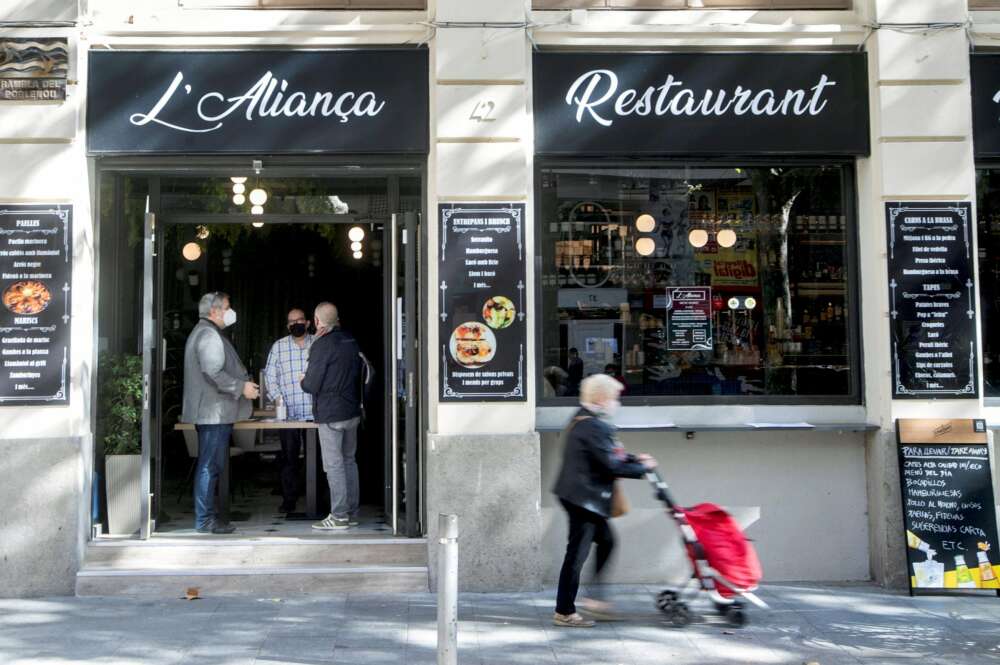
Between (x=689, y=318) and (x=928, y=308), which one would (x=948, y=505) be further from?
(x=689, y=318)

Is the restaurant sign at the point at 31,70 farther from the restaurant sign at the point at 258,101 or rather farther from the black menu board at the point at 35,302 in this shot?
the black menu board at the point at 35,302

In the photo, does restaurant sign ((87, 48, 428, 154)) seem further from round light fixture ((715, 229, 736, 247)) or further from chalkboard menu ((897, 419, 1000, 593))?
chalkboard menu ((897, 419, 1000, 593))

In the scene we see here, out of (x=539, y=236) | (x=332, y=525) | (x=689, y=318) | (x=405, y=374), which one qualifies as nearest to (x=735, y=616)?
(x=689, y=318)

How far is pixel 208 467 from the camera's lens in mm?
8594

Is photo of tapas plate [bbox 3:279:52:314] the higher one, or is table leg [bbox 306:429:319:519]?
photo of tapas plate [bbox 3:279:52:314]

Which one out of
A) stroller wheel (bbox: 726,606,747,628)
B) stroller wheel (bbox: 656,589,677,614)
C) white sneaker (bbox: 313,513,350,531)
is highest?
white sneaker (bbox: 313,513,350,531)

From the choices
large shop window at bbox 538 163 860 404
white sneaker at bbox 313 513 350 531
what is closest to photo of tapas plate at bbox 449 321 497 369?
large shop window at bbox 538 163 860 404

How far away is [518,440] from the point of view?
25.5 ft

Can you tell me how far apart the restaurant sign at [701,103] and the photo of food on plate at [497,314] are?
134 centimetres

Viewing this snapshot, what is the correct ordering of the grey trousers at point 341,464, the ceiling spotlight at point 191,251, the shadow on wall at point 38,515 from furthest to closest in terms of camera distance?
1. the ceiling spotlight at point 191,251
2. the grey trousers at point 341,464
3. the shadow on wall at point 38,515

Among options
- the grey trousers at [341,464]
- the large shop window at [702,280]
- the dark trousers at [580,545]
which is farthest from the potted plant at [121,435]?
the dark trousers at [580,545]

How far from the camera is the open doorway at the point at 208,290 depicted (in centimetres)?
842

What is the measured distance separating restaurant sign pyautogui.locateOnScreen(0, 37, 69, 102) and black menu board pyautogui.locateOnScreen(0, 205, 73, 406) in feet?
2.87

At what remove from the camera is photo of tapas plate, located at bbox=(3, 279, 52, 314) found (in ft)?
25.4
